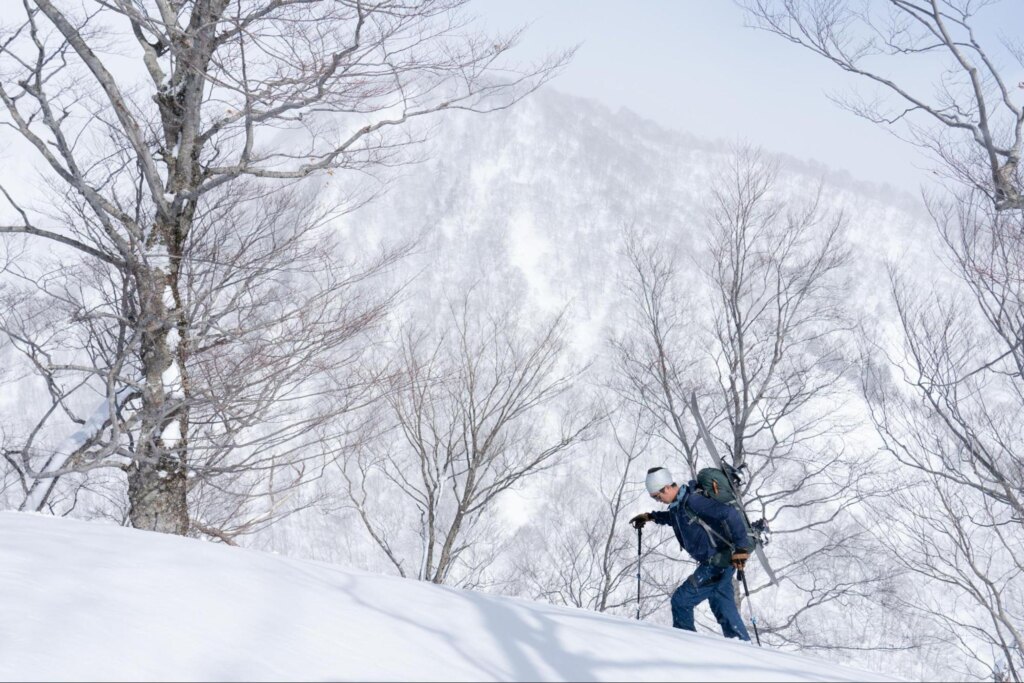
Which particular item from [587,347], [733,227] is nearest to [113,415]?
[733,227]

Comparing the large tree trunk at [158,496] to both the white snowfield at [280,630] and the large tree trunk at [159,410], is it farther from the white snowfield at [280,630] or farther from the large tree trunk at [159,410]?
the white snowfield at [280,630]

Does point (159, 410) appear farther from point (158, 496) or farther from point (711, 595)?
point (711, 595)

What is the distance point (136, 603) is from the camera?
2340mm

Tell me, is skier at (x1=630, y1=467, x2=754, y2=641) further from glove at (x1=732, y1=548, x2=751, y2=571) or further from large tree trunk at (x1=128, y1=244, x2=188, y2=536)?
large tree trunk at (x1=128, y1=244, x2=188, y2=536)

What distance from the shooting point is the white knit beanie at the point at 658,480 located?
5.41 metres

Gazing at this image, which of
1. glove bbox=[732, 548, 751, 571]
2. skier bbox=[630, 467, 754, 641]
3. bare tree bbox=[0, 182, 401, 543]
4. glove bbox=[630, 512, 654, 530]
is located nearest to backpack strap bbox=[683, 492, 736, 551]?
skier bbox=[630, 467, 754, 641]

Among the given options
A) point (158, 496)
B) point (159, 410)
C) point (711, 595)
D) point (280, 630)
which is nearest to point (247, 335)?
point (159, 410)

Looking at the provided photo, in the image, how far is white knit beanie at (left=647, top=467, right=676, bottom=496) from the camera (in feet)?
17.7

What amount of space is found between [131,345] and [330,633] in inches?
200

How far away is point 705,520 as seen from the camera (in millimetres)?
5434

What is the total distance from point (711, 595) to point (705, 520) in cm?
54

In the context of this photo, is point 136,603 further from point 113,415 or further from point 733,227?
point 733,227

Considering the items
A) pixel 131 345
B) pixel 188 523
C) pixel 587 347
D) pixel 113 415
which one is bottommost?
pixel 188 523

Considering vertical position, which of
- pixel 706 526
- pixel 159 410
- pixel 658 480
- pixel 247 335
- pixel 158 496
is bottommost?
pixel 706 526
